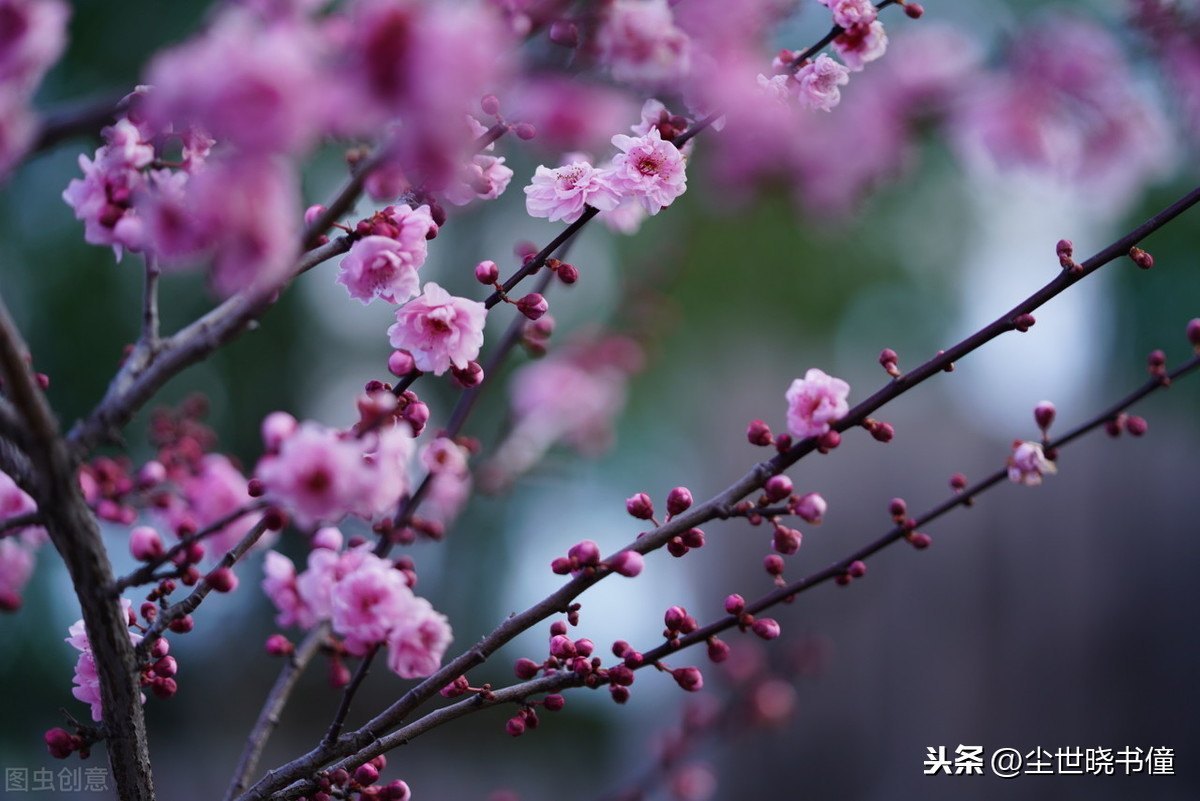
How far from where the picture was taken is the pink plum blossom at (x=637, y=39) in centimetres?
75

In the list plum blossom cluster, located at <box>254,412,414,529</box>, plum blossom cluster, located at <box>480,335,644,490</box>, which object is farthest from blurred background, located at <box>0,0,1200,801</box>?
plum blossom cluster, located at <box>254,412,414,529</box>

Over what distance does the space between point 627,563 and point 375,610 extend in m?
0.24

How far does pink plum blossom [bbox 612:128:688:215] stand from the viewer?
0.94 meters

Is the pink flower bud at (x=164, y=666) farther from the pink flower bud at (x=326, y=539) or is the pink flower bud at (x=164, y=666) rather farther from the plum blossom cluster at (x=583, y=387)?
the plum blossom cluster at (x=583, y=387)

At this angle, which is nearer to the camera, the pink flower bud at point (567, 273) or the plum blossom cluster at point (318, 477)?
the plum blossom cluster at point (318, 477)

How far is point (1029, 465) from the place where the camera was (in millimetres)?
1086

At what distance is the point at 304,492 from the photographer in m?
0.67

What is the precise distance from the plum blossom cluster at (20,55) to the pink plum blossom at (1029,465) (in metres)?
1.02

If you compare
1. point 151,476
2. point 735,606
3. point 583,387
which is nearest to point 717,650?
point 735,606

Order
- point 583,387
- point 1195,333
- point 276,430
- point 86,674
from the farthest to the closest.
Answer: point 583,387 → point 1195,333 → point 86,674 → point 276,430

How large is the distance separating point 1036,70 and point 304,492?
2050mm

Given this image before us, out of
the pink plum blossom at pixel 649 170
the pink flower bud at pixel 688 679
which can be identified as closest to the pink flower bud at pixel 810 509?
the pink flower bud at pixel 688 679

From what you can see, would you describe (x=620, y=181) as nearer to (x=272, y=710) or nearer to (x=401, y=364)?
(x=401, y=364)

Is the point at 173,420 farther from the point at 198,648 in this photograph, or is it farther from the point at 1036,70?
the point at 198,648
